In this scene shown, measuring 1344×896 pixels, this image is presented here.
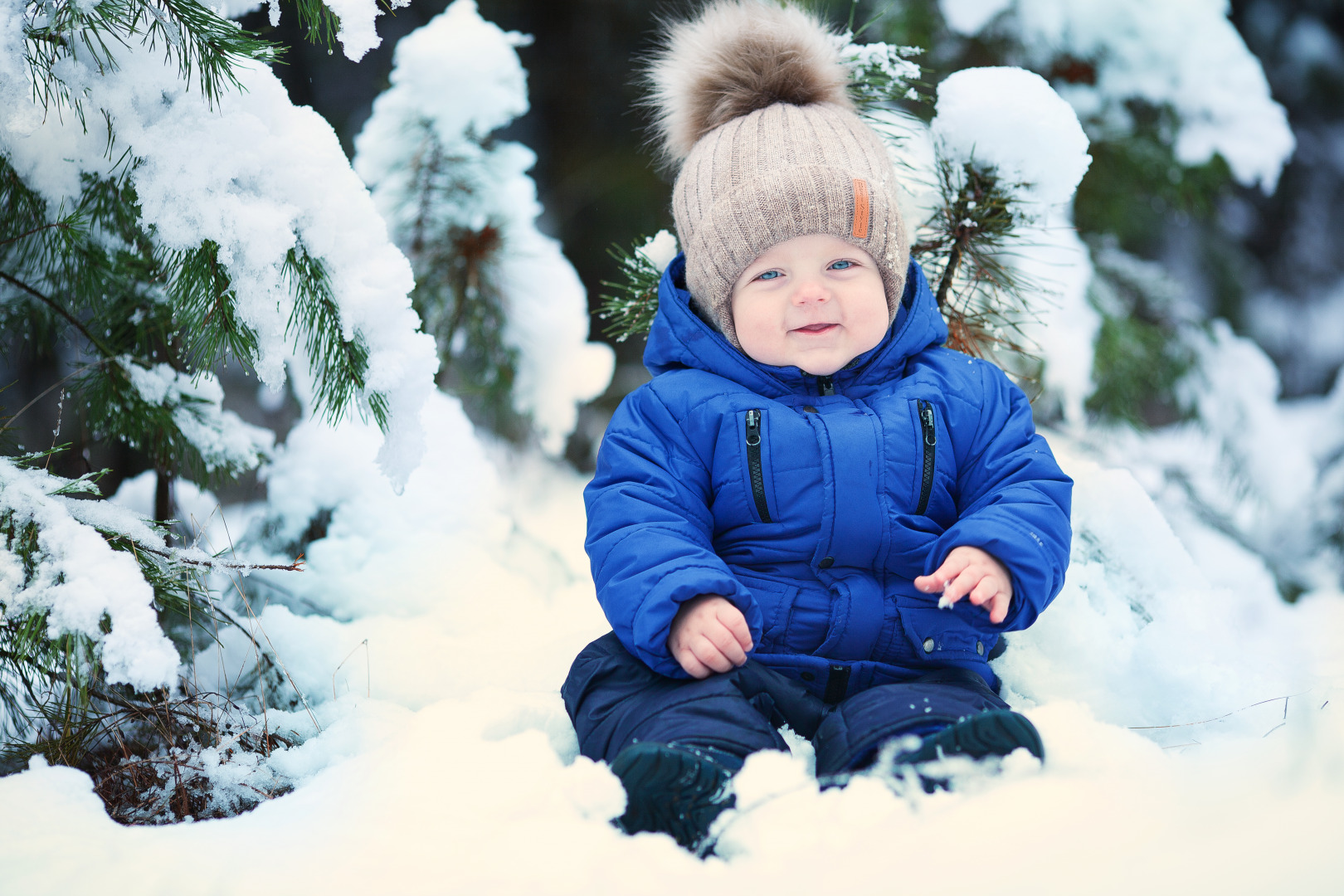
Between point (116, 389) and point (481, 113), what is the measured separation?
1.25 m

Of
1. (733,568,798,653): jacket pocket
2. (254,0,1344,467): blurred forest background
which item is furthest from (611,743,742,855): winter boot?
(254,0,1344,467): blurred forest background

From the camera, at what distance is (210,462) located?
2023mm

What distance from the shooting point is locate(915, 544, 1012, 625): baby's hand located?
1.43 metres

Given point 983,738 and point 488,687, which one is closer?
point 983,738

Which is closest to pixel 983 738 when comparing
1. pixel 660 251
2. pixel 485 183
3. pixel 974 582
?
pixel 974 582

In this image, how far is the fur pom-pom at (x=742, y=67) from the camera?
189cm

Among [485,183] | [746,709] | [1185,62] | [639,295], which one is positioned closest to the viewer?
[746,709]

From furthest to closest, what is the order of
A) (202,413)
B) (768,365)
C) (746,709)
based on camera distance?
(202,413) → (768,365) → (746,709)

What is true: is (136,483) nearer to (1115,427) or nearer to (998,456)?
(998,456)

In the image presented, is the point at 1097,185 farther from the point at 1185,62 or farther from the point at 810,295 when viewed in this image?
the point at 810,295

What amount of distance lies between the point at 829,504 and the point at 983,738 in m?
0.50

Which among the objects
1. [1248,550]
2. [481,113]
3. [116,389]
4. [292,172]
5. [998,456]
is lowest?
[1248,550]

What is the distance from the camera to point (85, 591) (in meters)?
1.21

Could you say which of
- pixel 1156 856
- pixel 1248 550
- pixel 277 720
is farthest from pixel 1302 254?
pixel 277 720
